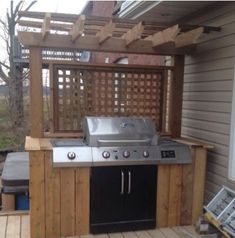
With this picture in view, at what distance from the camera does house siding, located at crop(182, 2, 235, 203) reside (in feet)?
11.5

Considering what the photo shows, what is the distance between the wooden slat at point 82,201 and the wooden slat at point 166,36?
1.58 m

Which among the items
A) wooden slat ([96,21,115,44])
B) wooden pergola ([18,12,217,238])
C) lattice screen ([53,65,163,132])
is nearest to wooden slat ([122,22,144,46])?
wooden pergola ([18,12,217,238])

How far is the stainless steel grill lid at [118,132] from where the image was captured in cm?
332

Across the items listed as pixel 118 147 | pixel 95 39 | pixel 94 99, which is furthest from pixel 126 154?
pixel 95 39

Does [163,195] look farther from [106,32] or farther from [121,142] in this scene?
[106,32]

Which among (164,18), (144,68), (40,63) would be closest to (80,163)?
(40,63)

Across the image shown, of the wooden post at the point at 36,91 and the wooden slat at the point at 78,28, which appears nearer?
the wooden slat at the point at 78,28

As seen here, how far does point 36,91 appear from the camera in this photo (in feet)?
12.1

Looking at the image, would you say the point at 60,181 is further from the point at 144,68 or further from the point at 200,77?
the point at 200,77

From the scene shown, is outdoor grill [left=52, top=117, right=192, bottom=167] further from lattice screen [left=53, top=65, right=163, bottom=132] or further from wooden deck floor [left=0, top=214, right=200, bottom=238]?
wooden deck floor [left=0, top=214, right=200, bottom=238]

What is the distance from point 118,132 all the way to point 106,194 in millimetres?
650

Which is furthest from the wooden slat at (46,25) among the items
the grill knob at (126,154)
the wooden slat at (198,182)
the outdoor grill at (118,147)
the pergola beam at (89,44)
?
the wooden slat at (198,182)

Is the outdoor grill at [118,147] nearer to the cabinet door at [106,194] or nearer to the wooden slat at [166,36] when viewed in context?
the cabinet door at [106,194]

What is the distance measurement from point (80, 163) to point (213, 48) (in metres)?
2.05
